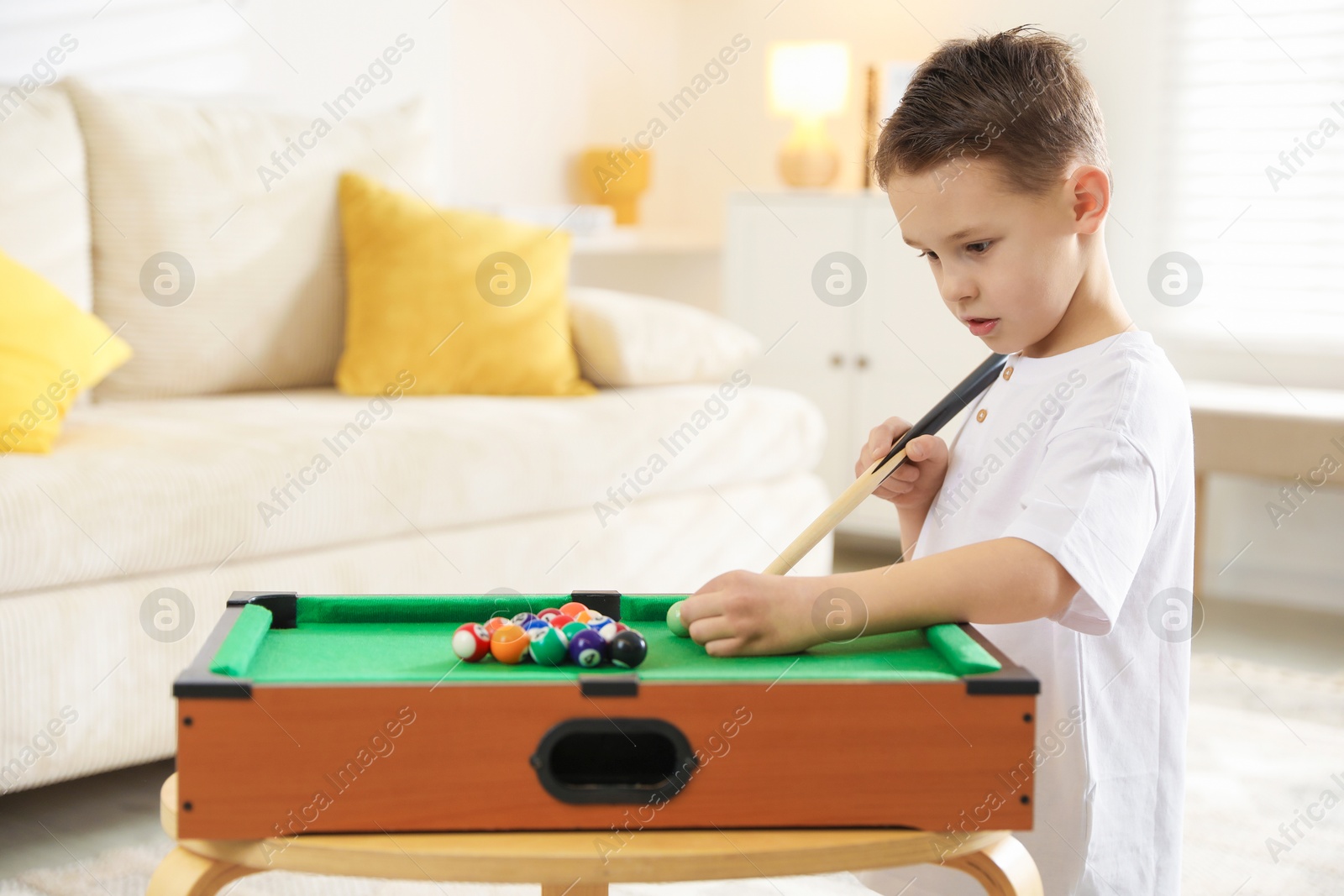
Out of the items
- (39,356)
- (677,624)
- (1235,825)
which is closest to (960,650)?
(677,624)

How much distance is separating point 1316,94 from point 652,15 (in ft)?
6.22

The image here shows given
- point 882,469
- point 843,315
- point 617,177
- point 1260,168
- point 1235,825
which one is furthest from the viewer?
point 617,177

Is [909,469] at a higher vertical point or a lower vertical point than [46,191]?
lower

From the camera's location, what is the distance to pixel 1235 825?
1.77m

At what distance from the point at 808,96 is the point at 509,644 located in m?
2.92

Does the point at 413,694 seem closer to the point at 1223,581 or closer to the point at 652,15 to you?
the point at 1223,581

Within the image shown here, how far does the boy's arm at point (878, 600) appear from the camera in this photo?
768mm

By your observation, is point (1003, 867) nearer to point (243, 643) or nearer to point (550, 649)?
point (550, 649)

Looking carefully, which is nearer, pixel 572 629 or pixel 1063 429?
pixel 572 629

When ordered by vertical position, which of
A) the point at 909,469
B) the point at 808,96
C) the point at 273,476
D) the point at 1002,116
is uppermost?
the point at 808,96

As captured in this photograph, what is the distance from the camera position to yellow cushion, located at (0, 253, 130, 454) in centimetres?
172

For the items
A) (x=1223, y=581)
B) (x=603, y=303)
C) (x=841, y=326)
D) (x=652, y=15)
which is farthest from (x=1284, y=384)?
(x=652, y=15)

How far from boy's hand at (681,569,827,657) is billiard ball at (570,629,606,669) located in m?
0.07

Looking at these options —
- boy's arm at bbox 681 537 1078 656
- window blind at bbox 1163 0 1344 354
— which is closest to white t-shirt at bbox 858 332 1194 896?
boy's arm at bbox 681 537 1078 656
